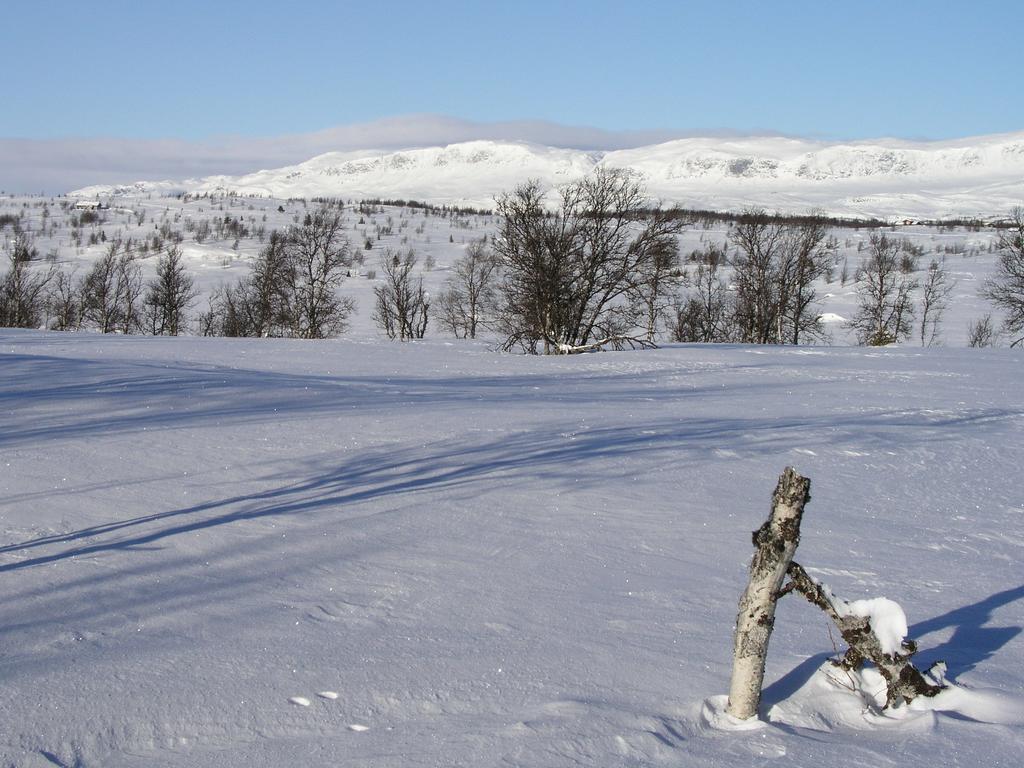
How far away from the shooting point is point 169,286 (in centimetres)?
4562

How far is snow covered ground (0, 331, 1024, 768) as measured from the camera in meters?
3.04

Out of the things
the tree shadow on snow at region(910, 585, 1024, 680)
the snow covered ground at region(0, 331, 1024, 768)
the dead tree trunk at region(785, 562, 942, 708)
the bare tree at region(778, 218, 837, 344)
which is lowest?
the tree shadow on snow at region(910, 585, 1024, 680)

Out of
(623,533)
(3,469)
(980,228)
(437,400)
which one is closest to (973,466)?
(623,533)

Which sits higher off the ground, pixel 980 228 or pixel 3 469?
pixel 980 228

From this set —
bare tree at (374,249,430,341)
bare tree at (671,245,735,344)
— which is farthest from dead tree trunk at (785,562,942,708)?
bare tree at (671,245,735,344)

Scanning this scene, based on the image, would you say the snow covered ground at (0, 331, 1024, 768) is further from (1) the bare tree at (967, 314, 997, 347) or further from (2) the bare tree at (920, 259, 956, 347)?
(2) the bare tree at (920, 259, 956, 347)

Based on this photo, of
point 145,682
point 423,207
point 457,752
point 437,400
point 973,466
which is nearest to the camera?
point 457,752

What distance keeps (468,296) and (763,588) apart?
57033mm

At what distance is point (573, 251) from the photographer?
27906 mm

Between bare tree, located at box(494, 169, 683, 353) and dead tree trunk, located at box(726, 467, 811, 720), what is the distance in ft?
79.4

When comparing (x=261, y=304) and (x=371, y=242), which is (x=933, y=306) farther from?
(x=371, y=242)

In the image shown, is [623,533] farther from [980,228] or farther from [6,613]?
[980,228]

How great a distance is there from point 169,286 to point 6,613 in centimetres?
4563

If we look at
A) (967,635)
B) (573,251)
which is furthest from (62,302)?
(967,635)
